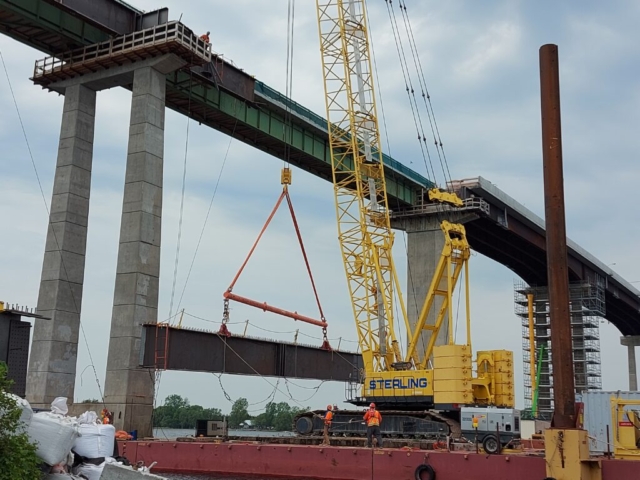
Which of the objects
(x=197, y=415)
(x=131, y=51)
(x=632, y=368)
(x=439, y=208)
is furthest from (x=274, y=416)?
(x=131, y=51)

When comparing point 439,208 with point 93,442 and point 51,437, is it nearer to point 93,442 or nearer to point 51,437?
point 93,442

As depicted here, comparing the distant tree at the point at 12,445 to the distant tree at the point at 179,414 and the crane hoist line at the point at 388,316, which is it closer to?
the crane hoist line at the point at 388,316

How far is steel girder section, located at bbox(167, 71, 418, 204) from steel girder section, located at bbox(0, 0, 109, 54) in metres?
5.08

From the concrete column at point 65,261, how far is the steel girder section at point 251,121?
5.37 m

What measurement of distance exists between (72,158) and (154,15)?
329 inches

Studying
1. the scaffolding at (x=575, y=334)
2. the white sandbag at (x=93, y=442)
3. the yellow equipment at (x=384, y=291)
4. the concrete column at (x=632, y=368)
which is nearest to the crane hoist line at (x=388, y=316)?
the yellow equipment at (x=384, y=291)

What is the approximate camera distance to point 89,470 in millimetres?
13133

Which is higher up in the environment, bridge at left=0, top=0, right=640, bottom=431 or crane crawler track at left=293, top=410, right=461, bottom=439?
bridge at left=0, top=0, right=640, bottom=431

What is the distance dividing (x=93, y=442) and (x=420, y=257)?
175 ft

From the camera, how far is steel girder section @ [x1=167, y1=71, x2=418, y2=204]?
139 ft

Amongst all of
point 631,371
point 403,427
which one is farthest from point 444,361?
point 631,371

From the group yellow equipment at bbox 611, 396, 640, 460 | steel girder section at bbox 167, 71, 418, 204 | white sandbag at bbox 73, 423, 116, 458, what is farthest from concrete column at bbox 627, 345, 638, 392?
white sandbag at bbox 73, 423, 116, 458

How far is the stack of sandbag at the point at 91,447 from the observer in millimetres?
13219

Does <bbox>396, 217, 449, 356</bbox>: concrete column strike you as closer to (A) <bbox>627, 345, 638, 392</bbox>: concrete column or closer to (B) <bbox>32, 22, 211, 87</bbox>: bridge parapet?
(B) <bbox>32, 22, 211, 87</bbox>: bridge parapet
